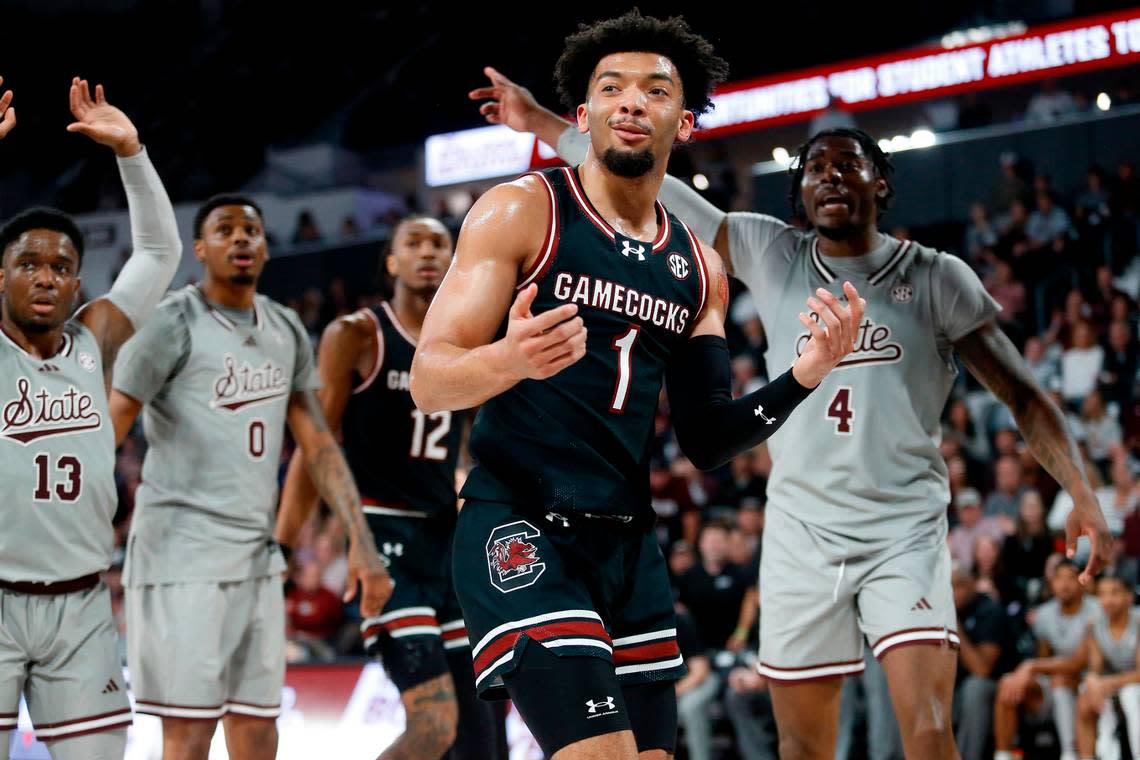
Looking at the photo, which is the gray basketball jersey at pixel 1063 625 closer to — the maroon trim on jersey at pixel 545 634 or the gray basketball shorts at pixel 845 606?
the gray basketball shorts at pixel 845 606

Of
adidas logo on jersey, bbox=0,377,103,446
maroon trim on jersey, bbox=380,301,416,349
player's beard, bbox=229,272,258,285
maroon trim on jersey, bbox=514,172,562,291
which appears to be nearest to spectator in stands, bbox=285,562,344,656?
maroon trim on jersey, bbox=380,301,416,349

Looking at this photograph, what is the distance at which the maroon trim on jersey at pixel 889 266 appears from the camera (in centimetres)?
471

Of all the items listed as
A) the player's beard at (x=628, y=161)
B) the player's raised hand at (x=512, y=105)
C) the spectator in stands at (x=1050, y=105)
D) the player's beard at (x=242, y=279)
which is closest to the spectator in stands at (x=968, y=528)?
the player's raised hand at (x=512, y=105)

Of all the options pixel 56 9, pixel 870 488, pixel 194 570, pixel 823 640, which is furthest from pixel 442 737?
pixel 56 9

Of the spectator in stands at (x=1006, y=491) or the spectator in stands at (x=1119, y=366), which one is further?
the spectator in stands at (x=1119, y=366)

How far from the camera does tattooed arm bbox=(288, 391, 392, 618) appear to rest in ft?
16.0

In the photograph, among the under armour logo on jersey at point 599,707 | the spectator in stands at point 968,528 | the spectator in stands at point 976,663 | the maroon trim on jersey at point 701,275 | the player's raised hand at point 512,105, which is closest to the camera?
the under armour logo on jersey at point 599,707

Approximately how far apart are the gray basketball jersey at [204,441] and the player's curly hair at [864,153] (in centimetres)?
224

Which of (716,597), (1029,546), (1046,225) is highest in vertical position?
(1046,225)

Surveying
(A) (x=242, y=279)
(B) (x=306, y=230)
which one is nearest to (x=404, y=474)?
(A) (x=242, y=279)

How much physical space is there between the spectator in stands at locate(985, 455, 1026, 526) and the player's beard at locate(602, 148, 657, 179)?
7.16 metres

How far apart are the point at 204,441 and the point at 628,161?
245 cm

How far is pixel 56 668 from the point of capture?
14.6 feet

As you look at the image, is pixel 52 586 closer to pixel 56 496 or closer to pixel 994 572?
pixel 56 496
